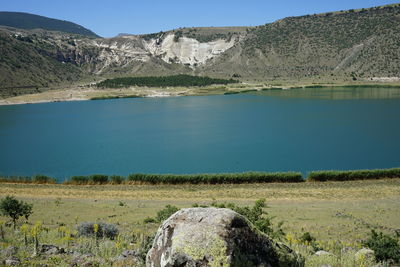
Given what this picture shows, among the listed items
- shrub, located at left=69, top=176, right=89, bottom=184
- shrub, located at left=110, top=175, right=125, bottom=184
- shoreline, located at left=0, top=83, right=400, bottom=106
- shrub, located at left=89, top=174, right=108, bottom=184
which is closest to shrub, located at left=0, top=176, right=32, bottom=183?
shrub, located at left=69, top=176, right=89, bottom=184

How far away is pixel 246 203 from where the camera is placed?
28.3 meters

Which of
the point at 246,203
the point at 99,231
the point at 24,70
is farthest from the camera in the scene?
the point at 24,70

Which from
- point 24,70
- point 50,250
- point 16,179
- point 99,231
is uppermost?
point 24,70

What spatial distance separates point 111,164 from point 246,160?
61.1ft

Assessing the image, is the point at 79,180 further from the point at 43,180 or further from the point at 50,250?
the point at 50,250

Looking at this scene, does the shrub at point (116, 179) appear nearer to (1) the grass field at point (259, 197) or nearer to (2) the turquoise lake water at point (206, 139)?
(1) the grass field at point (259, 197)

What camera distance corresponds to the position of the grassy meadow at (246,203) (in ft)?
64.5

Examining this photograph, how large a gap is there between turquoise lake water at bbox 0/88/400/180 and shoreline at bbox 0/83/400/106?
32273 mm

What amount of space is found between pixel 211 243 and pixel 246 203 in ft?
77.8

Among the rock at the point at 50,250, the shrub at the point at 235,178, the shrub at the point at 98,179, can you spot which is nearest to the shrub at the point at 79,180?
the shrub at the point at 98,179

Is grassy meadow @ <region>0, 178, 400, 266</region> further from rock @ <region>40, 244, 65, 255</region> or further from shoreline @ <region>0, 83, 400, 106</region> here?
shoreline @ <region>0, 83, 400, 106</region>

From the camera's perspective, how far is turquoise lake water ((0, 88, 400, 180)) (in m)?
44.8

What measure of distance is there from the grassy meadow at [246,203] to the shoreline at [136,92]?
340 ft

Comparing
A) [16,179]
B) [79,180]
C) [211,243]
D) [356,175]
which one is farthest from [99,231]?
[16,179]
